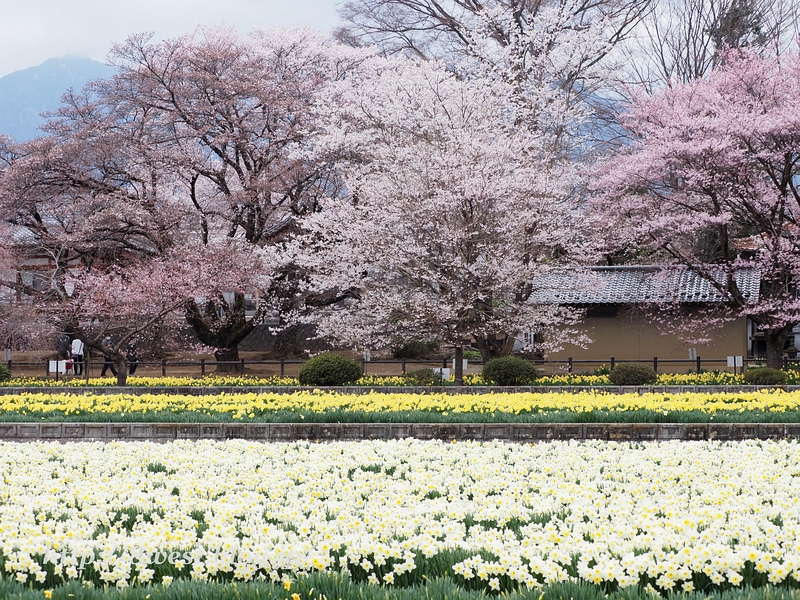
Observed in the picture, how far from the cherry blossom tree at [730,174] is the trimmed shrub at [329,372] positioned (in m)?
9.28

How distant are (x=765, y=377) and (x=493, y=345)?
705 centimetres

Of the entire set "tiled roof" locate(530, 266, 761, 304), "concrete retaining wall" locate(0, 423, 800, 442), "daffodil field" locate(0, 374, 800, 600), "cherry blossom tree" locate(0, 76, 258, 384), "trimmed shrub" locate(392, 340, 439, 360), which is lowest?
"concrete retaining wall" locate(0, 423, 800, 442)

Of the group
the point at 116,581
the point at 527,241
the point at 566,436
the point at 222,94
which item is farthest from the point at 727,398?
the point at 222,94

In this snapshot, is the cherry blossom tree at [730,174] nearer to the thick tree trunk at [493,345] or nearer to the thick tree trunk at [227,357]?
the thick tree trunk at [493,345]

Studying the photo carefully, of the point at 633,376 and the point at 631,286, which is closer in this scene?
the point at 633,376

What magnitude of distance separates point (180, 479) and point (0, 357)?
28.9 metres

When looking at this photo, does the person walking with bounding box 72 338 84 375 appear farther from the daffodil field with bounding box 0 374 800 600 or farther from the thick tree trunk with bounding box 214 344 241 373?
the daffodil field with bounding box 0 374 800 600

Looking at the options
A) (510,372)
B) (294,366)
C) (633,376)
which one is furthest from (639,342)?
(294,366)

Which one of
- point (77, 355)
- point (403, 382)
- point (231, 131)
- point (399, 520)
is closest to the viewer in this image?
point (399, 520)

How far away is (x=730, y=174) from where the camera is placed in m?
22.0

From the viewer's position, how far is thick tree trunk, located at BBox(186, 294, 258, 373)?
2958 centimetres

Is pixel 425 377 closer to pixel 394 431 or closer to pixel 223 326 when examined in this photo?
pixel 394 431

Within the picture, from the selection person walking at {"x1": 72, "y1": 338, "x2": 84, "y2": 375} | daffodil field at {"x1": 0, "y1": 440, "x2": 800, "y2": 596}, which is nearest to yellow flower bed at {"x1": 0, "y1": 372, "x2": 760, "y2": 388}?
person walking at {"x1": 72, "y1": 338, "x2": 84, "y2": 375}

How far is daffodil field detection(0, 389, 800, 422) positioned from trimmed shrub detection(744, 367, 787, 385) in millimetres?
3121
